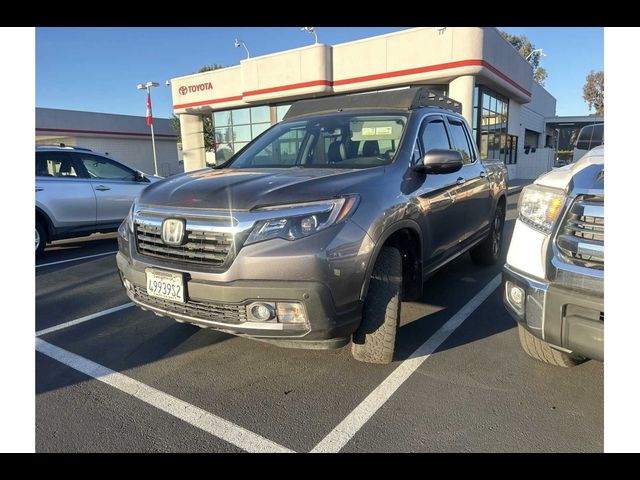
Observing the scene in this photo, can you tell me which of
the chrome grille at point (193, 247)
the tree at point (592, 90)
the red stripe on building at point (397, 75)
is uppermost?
the tree at point (592, 90)

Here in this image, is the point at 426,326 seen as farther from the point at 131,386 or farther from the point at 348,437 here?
the point at 131,386

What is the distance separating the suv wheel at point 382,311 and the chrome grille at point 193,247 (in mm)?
943

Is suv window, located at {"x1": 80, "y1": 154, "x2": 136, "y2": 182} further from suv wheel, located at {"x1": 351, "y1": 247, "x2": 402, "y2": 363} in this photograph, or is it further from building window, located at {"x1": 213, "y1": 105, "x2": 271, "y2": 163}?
building window, located at {"x1": 213, "y1": 105, "x2": 271, "y2": 163}

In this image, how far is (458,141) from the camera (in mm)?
4535

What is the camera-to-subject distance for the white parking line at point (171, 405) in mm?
2221

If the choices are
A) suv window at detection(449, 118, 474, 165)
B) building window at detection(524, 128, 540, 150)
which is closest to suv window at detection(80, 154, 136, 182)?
suv window at detection(449, 118, 474, 165)

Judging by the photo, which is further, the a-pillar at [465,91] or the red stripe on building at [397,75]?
the a-pillar at [465,91]

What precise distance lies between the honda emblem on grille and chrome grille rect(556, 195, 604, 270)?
2.12 m

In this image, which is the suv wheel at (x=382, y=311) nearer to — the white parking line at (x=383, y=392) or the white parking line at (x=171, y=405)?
the white parking line at (x=383, y=392)

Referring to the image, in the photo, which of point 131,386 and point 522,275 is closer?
point 522,275

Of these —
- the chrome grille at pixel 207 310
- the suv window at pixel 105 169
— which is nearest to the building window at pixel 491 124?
the suv window at pixel 105 169
